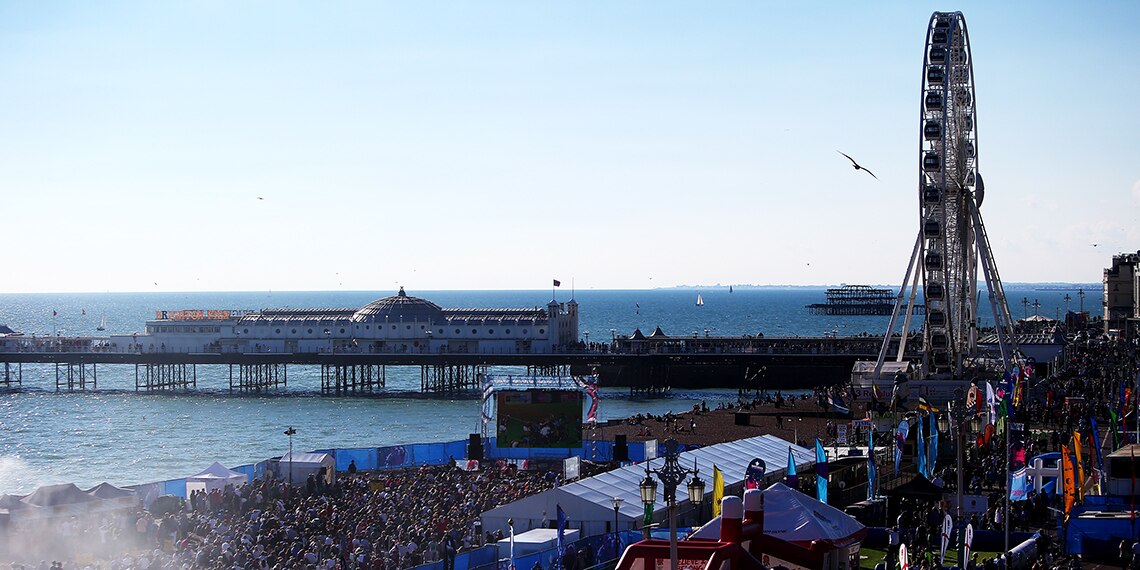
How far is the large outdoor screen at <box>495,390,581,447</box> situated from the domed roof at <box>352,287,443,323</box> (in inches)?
1917

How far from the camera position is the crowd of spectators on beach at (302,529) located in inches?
1062

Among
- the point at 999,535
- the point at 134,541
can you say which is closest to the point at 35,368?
the point at 134,541

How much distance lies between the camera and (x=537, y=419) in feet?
141

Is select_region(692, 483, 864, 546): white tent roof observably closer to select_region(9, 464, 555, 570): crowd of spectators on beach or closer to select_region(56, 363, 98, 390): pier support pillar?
select_region(9, 464, 555, 570): crowd of spectators on beach

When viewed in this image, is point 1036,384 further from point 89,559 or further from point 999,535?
point 89,559

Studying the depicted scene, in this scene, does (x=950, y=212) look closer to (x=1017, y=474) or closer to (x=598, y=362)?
(x=598, y=362)

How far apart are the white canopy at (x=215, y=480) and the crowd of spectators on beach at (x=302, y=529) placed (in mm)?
485

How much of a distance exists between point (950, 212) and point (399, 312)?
128 ft

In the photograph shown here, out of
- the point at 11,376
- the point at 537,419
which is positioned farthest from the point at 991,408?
the point at 11,376

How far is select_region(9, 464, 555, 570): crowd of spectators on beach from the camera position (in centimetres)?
2698

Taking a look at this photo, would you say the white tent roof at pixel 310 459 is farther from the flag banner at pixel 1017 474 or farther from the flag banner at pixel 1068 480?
the flag banner at pixel 1068 480

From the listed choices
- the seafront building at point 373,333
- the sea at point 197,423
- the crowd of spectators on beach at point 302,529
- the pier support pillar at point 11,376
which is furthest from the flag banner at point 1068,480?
the pier support pillar at point 11,376

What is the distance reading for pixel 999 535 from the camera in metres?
28.2

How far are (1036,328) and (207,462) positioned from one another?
69.6 metres
